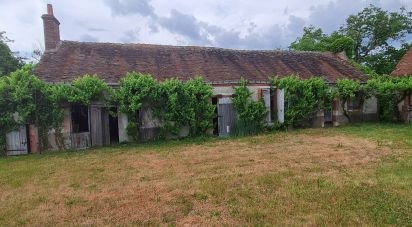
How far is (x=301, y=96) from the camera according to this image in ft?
51.2

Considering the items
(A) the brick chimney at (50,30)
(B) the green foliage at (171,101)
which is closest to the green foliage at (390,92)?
(B) the green foliage at (171,101)

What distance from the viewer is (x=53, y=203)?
6.06 metres

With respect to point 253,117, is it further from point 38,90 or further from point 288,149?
point 38,90

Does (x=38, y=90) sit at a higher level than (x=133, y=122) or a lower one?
higher

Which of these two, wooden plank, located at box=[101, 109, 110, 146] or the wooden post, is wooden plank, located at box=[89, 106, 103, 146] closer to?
wooden plank, located at box=[101, 109, 110, 146]

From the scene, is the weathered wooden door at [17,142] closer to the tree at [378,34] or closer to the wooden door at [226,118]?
the wooden door at [226,118]

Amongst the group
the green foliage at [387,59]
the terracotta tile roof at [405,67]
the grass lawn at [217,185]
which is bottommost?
the grass lawn at [217,185]

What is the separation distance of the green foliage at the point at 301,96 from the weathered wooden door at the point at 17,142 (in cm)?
1158

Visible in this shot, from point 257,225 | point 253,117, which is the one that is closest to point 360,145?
point 253,117

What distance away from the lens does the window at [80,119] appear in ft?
41.7

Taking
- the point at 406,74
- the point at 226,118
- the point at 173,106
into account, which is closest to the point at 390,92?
the point at 406,74

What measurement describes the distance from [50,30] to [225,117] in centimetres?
994

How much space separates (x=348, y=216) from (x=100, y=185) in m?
5.43

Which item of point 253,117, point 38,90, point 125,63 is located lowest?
point 253,117
